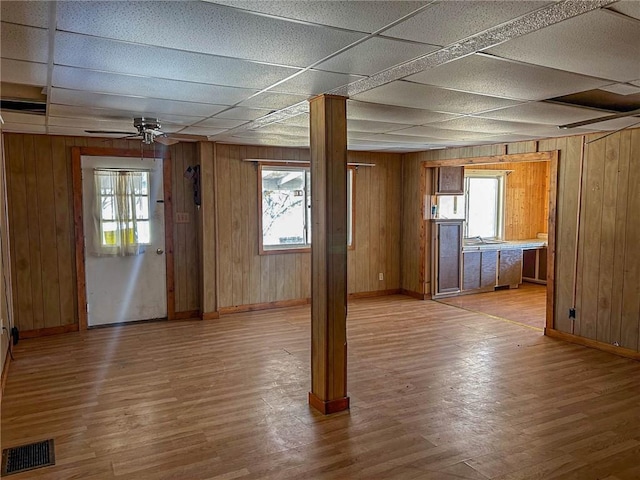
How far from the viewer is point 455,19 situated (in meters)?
1.97

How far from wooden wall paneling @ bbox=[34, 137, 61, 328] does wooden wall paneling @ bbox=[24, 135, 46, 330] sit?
0.06 feet

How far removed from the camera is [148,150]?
19.6 feet

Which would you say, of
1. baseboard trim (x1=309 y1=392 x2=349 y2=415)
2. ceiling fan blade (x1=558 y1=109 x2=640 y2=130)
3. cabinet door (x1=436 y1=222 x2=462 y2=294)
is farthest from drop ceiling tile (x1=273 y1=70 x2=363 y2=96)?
cabinet door (x1=436 y1=222 x2=462 y2=294)

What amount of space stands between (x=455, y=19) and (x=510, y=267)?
7.06 meters

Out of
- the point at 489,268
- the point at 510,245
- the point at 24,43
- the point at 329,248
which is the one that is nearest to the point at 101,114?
the point at 24,43

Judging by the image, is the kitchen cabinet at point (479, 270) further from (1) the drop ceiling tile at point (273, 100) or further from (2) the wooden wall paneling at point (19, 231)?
(2) the wooden wall paneling at point (19, 231)

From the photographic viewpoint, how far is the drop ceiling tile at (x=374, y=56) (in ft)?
7.52

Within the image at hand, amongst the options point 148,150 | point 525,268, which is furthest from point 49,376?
point 525,268

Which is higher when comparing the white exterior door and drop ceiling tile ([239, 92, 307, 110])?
drop ceiling tile ([239, 92, 307, 110])

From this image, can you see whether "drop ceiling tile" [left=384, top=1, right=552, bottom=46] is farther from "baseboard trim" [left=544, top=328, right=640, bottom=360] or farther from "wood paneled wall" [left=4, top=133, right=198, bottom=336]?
"wood paneled wall" [left=4, top=133, right=198, bottom=336]

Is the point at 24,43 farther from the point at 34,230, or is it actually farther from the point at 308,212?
the point at 308,212

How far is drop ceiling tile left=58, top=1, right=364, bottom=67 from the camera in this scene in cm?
185

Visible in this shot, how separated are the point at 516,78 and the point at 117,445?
10.9 feet

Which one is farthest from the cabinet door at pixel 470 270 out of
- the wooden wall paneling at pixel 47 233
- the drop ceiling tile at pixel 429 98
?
the wooden wall paneling at pixel 47 233
